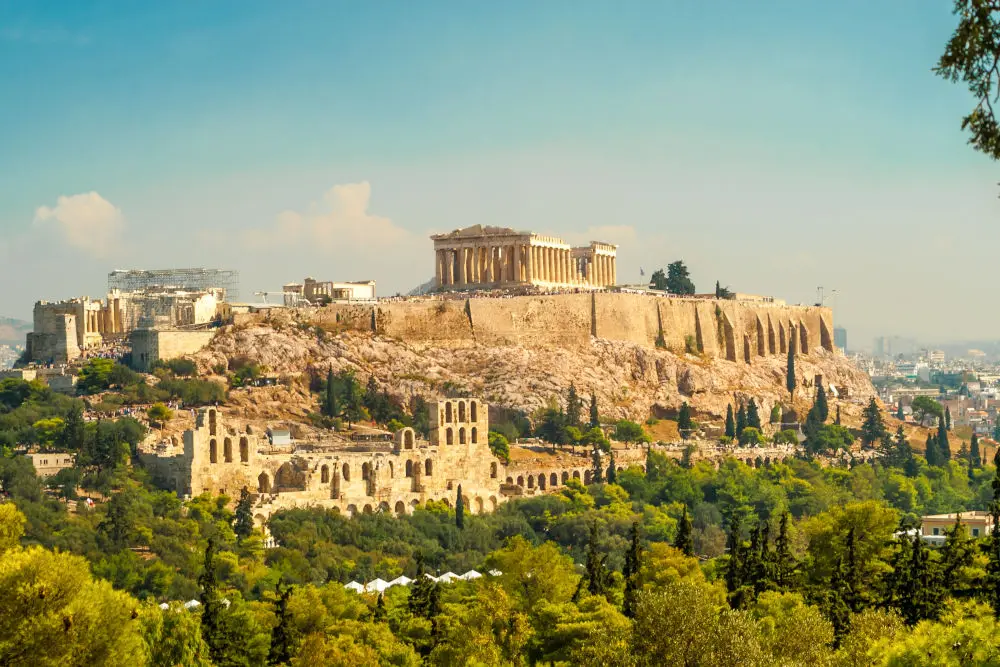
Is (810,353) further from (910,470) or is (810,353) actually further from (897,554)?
(897,554)

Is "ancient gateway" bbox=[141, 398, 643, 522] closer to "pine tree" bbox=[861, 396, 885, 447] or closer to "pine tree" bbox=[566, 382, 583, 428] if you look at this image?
"pine tree" bbox=[566, 382, 583, 428]

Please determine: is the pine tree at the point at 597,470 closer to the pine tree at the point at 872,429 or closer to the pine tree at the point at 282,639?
the pine tree at the point at 872,429

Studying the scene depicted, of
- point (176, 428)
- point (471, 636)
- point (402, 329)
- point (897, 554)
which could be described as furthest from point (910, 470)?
point (471, 636)

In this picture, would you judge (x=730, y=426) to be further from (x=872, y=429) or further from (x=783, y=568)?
(x=783, y=568)

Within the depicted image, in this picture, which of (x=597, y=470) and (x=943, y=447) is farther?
(x=943, y=447)

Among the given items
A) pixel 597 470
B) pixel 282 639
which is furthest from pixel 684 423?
pixel 282 639

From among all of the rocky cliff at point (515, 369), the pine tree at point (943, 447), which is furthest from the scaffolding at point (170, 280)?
the pine tree at point (943, 447)

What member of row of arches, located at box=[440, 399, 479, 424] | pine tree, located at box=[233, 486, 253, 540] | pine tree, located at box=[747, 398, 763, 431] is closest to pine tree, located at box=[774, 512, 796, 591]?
pine tree, located at box=[233, 486, 253, 540]
